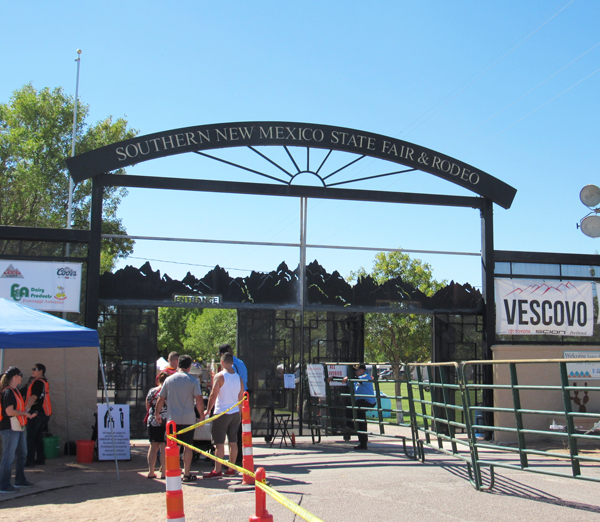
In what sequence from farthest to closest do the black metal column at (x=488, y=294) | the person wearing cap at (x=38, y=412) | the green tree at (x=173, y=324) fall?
1. the green tree at (x=173, y=324)
2. the black metal column at (x=488, y=294)
3. the person wearing cap at (x=38, y=412)

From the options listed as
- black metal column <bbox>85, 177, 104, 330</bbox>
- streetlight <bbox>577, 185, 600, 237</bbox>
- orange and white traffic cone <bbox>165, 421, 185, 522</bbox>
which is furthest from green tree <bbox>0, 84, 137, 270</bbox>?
orange and white traffic cone <bbox>165, 421, 185, 522</bbox>

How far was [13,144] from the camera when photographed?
98.6 ft

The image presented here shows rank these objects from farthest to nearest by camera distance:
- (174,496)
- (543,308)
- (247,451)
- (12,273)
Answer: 1. (543,308)
2. (12,273)
3. (247,451)
4. (174,496)

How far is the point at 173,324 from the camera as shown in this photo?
201ft

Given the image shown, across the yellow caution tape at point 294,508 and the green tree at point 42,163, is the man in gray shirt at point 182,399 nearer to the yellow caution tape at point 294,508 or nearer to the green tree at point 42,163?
the yellow caution tape at point 294,508

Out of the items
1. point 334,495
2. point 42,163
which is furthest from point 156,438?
point 42,163

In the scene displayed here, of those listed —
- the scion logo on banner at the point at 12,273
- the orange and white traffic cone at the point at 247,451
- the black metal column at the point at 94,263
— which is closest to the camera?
the orange and white traffic cone at the point at 247,451

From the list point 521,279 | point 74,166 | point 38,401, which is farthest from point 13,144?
point 521,279

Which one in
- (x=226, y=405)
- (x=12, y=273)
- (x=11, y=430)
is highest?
(x=12, y=273)

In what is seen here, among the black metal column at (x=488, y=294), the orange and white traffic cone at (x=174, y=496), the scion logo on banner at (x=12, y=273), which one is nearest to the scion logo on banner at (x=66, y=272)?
the scion logo on banner at (x=12, y=273)

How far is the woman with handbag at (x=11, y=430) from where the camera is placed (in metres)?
7.47

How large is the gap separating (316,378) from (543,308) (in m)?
5.62

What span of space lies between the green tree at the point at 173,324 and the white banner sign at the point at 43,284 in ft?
156

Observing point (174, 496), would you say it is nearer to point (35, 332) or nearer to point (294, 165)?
point (35, 332)
